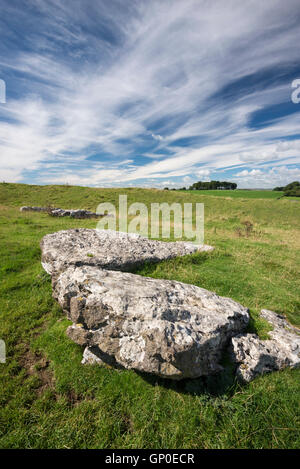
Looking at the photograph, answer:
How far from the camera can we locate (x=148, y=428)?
11.8 ft

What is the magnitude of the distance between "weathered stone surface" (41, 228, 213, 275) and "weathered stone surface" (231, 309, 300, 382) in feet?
16.8

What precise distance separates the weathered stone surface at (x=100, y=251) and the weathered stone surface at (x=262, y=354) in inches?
202

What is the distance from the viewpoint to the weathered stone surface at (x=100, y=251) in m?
7.54

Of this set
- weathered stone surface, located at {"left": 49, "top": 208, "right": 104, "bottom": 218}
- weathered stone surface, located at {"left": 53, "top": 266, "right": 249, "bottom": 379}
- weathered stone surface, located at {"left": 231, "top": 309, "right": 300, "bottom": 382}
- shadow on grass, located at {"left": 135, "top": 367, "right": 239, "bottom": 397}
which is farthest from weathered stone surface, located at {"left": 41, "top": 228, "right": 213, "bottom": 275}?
weathered stone surface, located at {"left": 49, "top": 208, "right": 104, "bottom": 218}

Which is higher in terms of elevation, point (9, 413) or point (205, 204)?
point (205, 204)

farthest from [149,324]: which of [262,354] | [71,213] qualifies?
[71,213]

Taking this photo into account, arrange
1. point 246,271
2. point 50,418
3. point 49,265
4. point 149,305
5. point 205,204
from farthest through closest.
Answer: point 205,204 → point 246,271 → point 49,265 → point 149,305 → point 50,418

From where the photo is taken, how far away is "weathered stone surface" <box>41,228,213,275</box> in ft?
24.7

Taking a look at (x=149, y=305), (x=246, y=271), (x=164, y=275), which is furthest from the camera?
(x=246, y=271)

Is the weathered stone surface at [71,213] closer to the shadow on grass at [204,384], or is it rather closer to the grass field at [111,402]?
the grass field at [111,402]

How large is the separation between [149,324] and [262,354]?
9.57 ft
